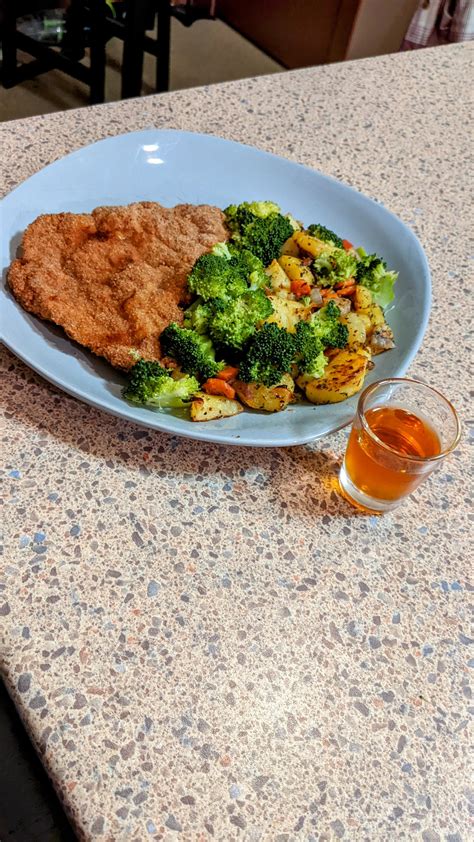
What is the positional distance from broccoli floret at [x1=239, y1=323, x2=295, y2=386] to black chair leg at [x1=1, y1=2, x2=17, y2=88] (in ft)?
9.61

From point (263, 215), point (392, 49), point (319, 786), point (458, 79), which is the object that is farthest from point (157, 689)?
point (392, 49)

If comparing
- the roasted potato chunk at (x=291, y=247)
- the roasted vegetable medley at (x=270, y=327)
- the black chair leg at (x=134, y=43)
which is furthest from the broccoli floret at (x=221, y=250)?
the black chair leg at (x=134, y=43)

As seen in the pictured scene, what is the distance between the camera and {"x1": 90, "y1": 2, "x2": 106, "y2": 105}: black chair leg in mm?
2980

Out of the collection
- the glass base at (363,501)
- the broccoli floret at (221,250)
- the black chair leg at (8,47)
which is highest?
the broccoli floret at (221,250)

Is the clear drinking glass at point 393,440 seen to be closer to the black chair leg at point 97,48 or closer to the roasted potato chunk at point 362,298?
the roasted potato chunk at point 362,298

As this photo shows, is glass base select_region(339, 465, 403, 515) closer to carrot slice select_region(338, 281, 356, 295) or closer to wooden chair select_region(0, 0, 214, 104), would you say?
carrot slice select_region(338, 281, 356, 295)

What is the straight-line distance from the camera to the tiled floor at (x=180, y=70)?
3.44m

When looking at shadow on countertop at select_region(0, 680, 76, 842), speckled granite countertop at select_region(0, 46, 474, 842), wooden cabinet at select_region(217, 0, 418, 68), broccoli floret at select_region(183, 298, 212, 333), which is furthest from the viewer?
wooden cabinet at select_region(217, 0, 418, 68)

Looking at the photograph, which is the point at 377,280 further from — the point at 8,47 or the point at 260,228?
the point at 8,47

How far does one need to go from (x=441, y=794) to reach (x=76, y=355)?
30.2 inches

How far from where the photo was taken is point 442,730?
0.78m

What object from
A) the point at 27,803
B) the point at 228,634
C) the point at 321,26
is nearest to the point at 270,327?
the point at 228,634

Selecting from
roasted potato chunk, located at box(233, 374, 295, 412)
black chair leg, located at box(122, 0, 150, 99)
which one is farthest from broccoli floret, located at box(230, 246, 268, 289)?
black chair leg, located at box(122, 0, 150, 99)

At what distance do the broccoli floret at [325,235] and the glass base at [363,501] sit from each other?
477 mm
